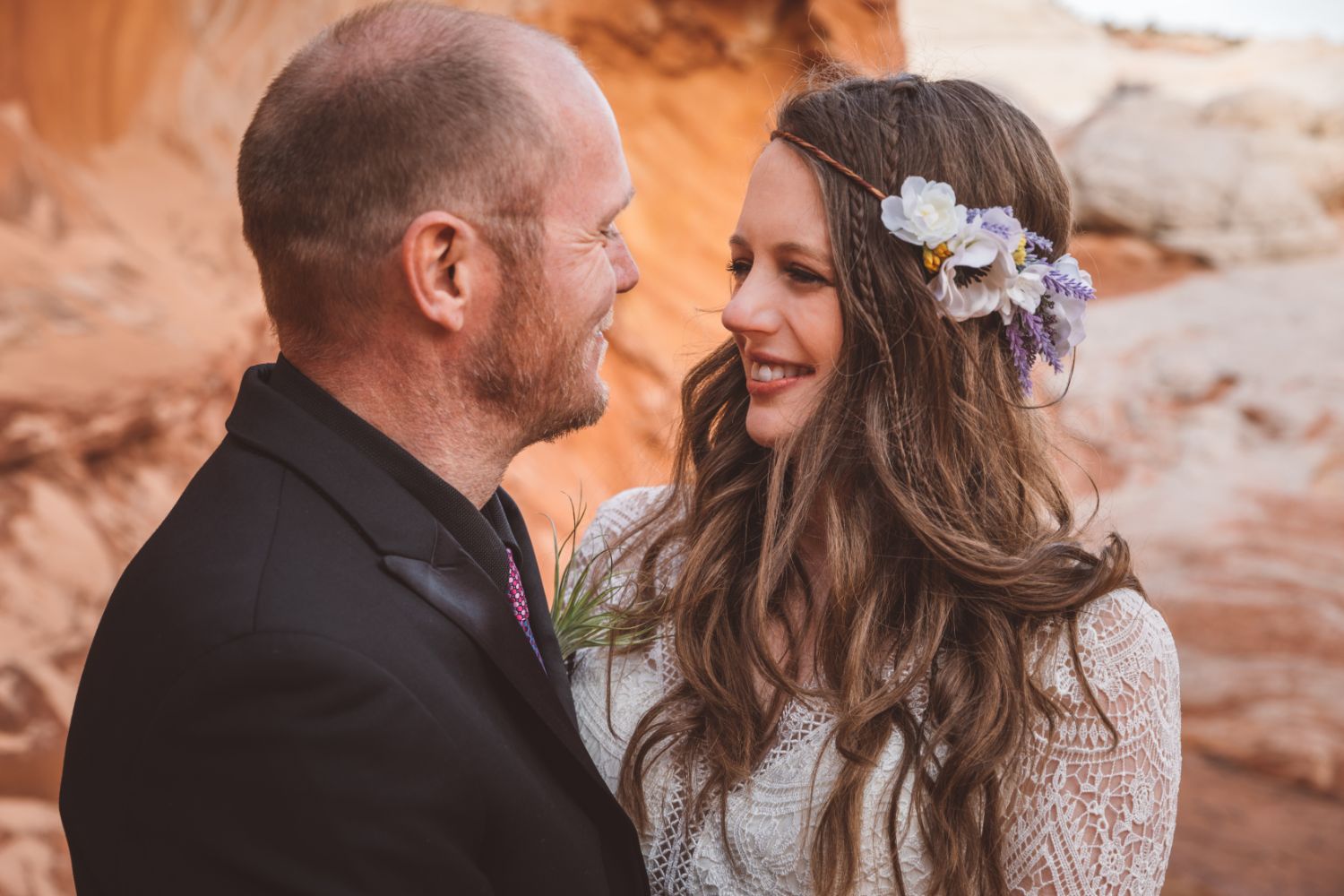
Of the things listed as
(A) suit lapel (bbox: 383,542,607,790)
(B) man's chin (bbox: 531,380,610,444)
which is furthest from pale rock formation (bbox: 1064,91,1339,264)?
(A) suit lapel (bbox: 383,542,607,790)

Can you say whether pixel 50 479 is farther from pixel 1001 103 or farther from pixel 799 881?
pixel 1001 103

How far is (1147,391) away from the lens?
36.0ft

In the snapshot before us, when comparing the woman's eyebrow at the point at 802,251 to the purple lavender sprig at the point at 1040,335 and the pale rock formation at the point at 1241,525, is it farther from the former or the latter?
the pale rock formation at the point at 1241,525

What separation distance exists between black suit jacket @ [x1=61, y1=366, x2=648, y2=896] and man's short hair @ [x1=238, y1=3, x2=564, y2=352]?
0.61 feet

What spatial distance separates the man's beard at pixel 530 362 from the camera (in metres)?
1.79

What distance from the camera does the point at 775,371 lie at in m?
2.38

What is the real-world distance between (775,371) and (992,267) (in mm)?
471

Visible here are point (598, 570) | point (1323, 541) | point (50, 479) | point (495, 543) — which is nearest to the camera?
point (495, 543)

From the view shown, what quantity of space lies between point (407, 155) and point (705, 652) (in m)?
1.17

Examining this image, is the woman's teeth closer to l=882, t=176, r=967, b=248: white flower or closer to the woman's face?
the woman's face

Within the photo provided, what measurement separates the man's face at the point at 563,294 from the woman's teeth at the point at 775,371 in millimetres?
527

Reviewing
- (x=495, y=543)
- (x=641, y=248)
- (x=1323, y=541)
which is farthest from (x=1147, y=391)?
(x=495, y=543)

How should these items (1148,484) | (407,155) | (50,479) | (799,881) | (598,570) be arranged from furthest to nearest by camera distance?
(1148,484) < (50,479) < (598,570) < (799,881) < (407,155)

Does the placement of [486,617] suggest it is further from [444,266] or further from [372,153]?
[372,153]
